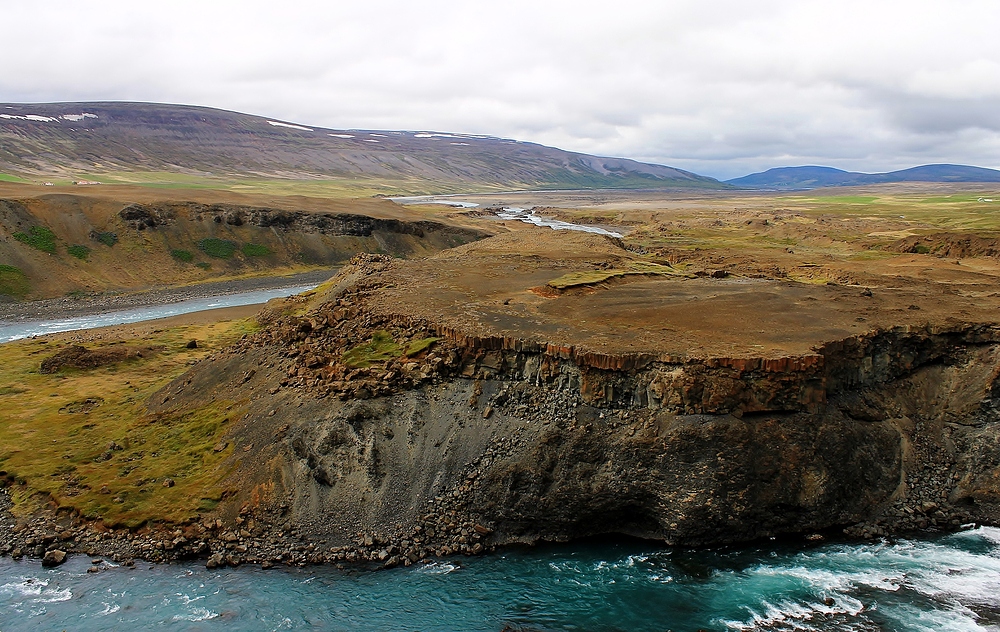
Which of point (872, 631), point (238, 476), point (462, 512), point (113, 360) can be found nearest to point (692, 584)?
point (872, 631)

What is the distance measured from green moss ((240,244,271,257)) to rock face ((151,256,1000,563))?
221 ft

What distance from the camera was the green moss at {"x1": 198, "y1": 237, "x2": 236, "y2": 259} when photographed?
3580 inches

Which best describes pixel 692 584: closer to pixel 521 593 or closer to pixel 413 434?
pixel 521 593

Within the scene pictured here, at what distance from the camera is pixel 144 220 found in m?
90.4

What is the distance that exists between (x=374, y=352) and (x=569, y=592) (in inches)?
593

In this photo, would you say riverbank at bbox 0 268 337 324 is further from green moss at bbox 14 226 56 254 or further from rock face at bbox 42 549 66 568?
rock face at bbox 42 549 66 568

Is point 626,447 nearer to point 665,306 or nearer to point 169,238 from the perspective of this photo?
point 665,306

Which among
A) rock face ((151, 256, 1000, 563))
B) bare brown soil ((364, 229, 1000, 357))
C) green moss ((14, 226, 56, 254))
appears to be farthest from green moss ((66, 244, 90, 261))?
rock face ((151, 256, 1000, 563))

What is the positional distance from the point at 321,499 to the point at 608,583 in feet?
38.8

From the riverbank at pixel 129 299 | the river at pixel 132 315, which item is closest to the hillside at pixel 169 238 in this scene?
the riverbank at pixel 129 299

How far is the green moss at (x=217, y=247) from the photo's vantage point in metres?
90.9

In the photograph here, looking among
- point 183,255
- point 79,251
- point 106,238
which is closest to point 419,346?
point 183,255

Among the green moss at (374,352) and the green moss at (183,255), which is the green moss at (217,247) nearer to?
the green moss at (183,255)

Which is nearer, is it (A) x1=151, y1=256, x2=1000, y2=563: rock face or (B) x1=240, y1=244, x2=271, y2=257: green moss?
(A) x1=151, y1=256, x2=1000, y2=563: rock face
